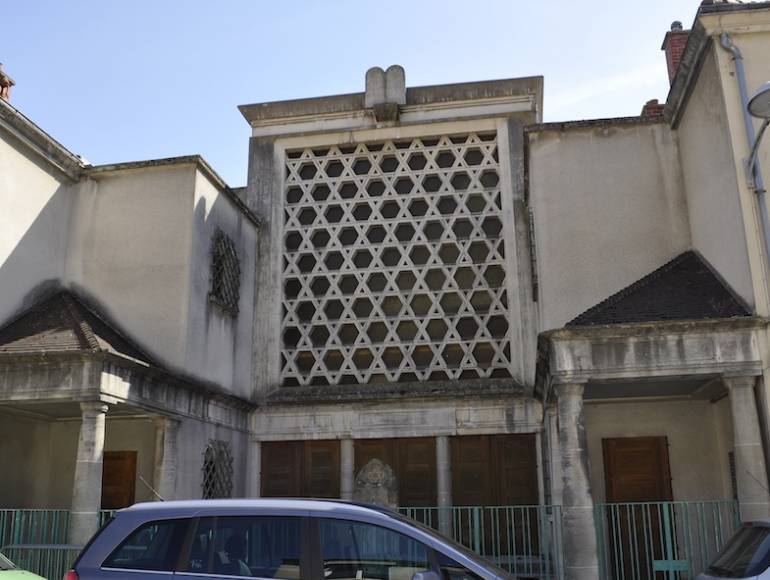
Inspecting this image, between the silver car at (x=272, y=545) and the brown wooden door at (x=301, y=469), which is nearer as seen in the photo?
the silver car at (x=272, y=545)

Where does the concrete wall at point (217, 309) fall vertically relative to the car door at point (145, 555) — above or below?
above

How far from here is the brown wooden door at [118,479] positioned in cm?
1486

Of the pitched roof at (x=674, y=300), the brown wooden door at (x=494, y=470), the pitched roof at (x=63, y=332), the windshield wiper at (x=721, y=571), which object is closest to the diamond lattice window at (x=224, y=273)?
the pitched roof at (x=63, y=332)

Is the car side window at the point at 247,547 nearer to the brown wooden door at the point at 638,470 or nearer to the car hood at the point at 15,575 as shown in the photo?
the car hood at the point at 15,575

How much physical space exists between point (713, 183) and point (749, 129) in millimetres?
1236

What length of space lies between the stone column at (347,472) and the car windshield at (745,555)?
9339mm

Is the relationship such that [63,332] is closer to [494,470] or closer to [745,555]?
[494,470]

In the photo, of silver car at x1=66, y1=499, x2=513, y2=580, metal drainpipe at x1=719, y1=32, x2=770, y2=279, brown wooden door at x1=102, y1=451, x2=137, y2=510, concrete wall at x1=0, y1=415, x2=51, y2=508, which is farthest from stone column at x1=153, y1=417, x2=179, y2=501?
metal drainpipe at x1=719, y1=32, x2=770, y2=279

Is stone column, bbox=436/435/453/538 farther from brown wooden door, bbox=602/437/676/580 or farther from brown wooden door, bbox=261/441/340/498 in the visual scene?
brown wooden door, bbox=602/437/676/580

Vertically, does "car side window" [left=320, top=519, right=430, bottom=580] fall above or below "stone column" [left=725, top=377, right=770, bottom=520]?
below

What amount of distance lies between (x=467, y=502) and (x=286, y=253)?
22.7ft

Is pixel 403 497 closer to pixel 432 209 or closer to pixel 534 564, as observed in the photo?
pixel 534 564

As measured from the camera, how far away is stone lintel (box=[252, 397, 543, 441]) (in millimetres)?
15836

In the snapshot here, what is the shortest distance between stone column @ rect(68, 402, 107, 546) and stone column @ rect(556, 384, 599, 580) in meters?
6.76
